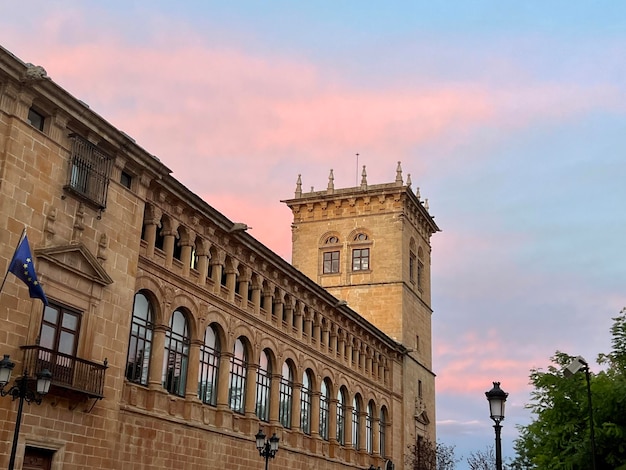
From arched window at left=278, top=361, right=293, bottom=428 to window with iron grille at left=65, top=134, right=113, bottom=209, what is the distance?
16.1m

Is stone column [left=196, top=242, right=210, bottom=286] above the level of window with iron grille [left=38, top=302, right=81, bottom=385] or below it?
above

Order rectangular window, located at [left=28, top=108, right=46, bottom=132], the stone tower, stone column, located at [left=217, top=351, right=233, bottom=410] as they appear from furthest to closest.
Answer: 1. the stone tower
2. stone column, located at [left=217, top=351, right=233, bottom=410]
3. rectangular window, located at [left=28, top=108, right=46, bottom=132]

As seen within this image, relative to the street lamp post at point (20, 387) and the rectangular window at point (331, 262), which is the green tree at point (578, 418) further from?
the rectangular window at point (331, 262)

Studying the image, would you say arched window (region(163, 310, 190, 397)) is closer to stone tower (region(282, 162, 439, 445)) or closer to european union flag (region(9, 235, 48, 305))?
european union flag (region(9, 235, 48, 305))

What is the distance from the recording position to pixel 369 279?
193 ft

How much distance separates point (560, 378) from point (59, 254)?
59.2 ft

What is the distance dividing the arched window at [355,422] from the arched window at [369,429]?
112 centimetres

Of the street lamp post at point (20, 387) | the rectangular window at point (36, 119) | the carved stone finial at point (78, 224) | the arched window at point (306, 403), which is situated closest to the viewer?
the street lamp post at point (20, 387)

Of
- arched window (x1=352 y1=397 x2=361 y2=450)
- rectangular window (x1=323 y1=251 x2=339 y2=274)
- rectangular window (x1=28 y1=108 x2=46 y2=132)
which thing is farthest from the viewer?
rectangular window (x1=323 y1=251 x2=339 y2=274)

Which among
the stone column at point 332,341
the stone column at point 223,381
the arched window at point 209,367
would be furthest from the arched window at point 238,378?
the stone column at point 332,341

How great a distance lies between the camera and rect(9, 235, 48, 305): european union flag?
19609mm

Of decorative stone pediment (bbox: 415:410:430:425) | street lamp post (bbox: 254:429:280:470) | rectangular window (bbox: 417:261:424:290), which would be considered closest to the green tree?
street lamp post (bbox: 254:429:280:470)

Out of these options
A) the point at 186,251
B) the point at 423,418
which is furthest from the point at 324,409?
the point at 423,418

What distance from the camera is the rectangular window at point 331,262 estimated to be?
60.5 m
